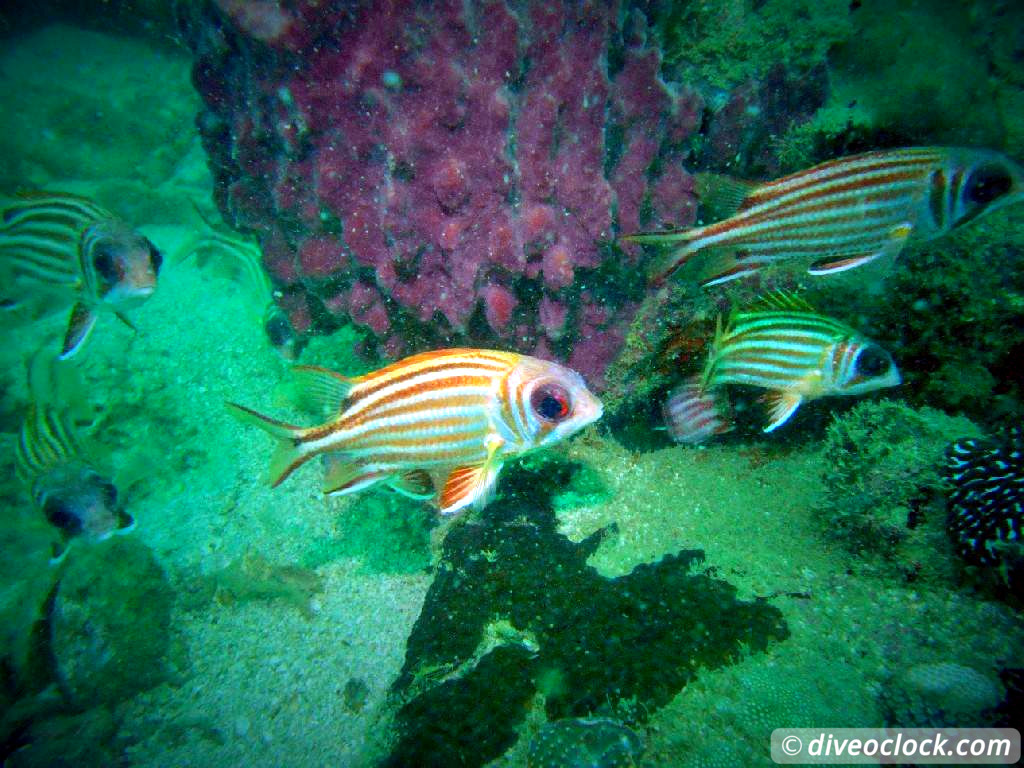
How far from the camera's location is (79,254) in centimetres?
397

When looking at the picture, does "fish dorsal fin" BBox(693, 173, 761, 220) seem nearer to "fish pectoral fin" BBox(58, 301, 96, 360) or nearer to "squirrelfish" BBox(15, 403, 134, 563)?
"fish pectoral fin" BBox(58, 301, 96, 360)

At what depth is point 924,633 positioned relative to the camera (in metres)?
2.32

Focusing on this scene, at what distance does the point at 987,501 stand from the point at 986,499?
1 centimetres

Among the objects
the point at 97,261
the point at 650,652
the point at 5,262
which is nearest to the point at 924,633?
the point at 650,652

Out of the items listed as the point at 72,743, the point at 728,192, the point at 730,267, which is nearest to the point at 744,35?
the point at 728,192

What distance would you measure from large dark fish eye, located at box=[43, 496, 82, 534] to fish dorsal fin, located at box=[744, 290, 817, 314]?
587 cm

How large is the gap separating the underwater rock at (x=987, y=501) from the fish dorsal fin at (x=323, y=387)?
349cm

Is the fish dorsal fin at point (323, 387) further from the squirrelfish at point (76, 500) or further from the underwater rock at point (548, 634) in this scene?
the squirrelfish at point (76, 500)

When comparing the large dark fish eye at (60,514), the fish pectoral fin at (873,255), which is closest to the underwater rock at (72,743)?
the large dark fish eye at (60,514)

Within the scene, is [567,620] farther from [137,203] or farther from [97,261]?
[137,203]

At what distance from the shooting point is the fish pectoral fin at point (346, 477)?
2496 mm

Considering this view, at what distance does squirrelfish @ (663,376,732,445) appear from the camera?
11.7ft

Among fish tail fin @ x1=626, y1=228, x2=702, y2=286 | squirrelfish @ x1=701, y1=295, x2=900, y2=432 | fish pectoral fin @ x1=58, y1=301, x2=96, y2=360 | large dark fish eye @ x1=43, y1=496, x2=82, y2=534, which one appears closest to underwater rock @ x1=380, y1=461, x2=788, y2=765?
squirrelfish @ x1=701, y1=295, x2=900, y2=432

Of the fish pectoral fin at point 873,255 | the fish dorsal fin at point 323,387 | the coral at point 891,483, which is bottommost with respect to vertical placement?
the fish dorsal fin at point 323,387
